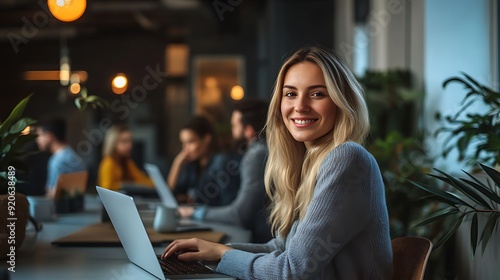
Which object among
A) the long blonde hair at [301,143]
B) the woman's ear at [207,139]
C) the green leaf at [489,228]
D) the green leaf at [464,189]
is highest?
the long blonde hair at [301,143]

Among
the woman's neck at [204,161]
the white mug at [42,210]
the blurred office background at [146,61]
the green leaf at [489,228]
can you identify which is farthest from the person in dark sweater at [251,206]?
the blurred office background at [146,61]

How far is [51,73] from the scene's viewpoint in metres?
10.4

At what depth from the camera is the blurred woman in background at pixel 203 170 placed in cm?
462

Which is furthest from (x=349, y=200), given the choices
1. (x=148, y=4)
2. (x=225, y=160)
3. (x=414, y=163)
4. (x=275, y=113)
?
(x=148, y=4)

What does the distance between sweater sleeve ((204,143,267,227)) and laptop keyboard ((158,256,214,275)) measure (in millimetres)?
1419

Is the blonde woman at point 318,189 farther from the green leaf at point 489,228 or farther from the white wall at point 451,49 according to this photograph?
the white wall at point 451,49

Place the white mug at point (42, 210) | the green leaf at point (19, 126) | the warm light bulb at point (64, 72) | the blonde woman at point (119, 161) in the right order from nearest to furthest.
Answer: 1. the green leaf at point (19, 126)
2. the white mug at point (42, 210)
3. the blonde woman at point (119, 161)
4. the warm light bulb at point (64, 72)

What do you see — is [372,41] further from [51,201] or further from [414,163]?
[51,201]

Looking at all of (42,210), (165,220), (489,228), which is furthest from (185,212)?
(489,228)

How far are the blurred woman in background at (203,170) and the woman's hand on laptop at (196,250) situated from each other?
231 cm

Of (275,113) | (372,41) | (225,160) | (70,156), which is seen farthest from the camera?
(372,41)

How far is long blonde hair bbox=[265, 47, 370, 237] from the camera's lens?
2.07m

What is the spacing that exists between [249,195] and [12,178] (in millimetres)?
1559

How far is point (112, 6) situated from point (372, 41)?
12.8 ft
